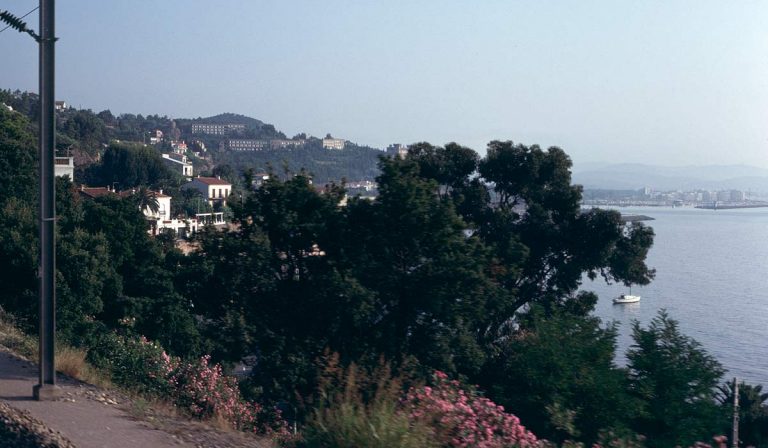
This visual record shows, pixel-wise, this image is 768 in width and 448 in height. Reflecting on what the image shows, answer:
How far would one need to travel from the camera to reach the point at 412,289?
14500 millimetres

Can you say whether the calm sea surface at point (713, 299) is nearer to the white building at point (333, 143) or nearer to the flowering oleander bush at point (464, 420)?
the flowering oleander bush at point (464, 420)

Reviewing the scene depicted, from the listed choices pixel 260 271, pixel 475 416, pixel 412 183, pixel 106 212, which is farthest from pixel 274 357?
pixel 106 212

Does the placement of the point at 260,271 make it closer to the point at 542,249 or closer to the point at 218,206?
the point at 542,249

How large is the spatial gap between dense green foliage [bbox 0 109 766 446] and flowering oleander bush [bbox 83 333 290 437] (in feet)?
1.72

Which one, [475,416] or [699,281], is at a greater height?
[475,416]

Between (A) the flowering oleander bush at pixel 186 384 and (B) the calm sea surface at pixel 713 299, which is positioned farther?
(B) the calm sea surface at pixel 713 299

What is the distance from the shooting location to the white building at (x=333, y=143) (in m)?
161

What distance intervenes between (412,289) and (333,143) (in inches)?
5952

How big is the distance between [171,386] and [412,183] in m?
6.10

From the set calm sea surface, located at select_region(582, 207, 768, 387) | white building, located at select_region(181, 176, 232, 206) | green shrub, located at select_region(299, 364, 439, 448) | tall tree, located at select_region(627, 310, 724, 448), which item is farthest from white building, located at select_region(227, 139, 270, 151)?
green shrub, located at select_region(299, 364, 439, 448)

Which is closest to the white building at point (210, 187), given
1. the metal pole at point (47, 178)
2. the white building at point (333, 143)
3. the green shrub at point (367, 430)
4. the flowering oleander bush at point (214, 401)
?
the flowering oleander bush at point (214, 401)

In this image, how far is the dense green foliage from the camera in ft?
33.9

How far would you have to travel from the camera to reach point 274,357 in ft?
45.7

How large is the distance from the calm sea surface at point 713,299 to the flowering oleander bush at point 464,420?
5.11 m
